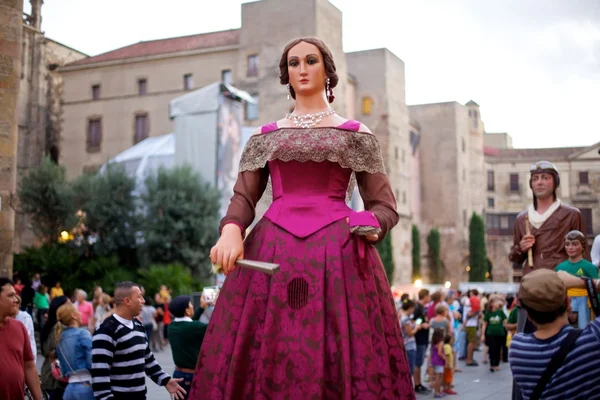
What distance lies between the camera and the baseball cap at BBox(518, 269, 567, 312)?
3100 mm

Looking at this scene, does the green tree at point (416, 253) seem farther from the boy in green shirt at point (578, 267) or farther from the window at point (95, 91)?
the boy in green shirt at point (578, 267)

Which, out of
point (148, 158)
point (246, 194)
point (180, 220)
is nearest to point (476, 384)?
point (246, 194)

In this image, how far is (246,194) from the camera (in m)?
3.89

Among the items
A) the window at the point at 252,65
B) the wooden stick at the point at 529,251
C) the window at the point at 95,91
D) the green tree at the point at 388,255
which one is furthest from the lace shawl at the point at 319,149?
the window at the point at 95,91

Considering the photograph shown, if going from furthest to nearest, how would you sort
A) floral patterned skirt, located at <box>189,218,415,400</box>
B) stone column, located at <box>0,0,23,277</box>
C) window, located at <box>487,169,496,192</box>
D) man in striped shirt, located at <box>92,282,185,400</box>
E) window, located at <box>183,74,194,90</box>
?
1. window, located at <box>487,169,496,192</box>
2. window, located at <box>183,74,194,90</box>
3. stone column, located at <box>0,0,23,277</box>
4. man in striped shirt, located at <box>92,282,185,400</box>
5. floral patterned skirt, located at <box>189,218,415,400</box>

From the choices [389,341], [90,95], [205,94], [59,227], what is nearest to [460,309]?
[205,94]

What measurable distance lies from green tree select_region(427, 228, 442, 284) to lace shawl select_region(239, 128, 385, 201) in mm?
54721

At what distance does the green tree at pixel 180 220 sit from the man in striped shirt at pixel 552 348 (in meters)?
24.4

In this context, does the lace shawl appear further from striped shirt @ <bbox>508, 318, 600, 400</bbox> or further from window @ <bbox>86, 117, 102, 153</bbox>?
window @ <bbox>86, 117, 102, 153</bbox>

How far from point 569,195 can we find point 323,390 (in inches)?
2532

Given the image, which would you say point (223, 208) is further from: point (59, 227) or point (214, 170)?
point (59, 227)

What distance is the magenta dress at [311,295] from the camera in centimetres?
323

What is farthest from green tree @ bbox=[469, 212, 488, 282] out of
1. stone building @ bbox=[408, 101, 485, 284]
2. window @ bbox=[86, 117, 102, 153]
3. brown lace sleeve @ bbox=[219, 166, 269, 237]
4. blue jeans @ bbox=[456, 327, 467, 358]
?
brown lace sleeve @ bbox=[219, 166, 269, 237]

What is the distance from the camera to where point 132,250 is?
28.8 meters
